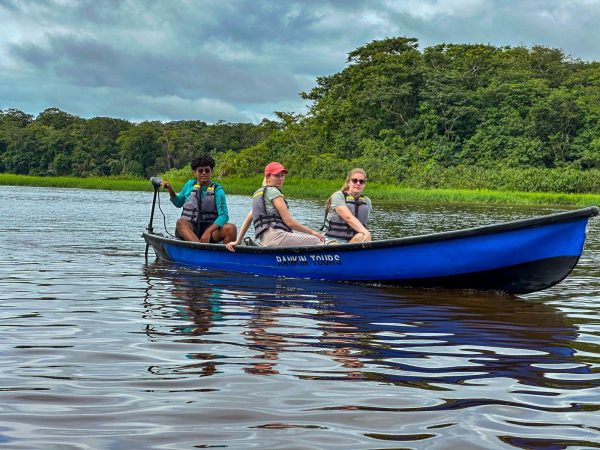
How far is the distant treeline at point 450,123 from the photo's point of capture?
47.6m

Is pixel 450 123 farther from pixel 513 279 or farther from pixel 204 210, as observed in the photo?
pixel 513 279

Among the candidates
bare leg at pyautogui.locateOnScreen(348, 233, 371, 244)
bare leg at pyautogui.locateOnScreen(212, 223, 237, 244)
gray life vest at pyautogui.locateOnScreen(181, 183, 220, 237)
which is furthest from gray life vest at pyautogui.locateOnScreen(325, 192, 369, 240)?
gray life vest at pyautogui.locateOnScreen(181, 183, 220, 237)

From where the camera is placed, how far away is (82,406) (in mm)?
3656

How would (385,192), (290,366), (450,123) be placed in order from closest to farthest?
1. (290,366)
2. (385,192)
3. (450,123)

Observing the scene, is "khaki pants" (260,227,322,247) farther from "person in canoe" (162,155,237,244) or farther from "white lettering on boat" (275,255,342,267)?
"person in canoe" (162,155,237,244)

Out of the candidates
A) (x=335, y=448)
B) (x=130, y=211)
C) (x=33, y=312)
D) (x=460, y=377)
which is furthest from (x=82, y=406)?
(x=130, y=211)

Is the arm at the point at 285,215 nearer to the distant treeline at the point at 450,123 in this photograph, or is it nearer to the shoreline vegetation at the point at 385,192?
the shoreline vegetation at the point at 385,192

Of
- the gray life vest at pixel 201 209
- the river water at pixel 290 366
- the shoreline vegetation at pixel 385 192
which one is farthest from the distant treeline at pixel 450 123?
the river water at pixel 290 366

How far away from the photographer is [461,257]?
7844 millimetres

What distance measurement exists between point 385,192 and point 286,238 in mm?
30268

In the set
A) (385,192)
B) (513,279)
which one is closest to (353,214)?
(513,279)

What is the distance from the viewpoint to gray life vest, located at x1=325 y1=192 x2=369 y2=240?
28.6 feet

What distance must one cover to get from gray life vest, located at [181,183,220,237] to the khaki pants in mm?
1379

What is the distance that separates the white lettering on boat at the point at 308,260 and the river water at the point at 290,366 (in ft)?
0.76
